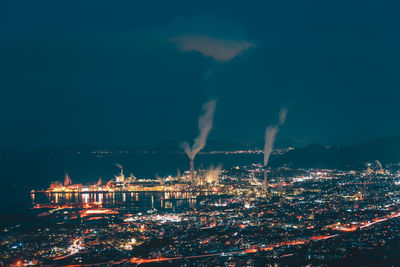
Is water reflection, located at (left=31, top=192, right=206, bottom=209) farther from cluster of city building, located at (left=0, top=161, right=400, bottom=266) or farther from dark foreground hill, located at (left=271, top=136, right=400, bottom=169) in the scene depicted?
dark foreground hill, located at (left=271, top=136, right=400, bottom=169)

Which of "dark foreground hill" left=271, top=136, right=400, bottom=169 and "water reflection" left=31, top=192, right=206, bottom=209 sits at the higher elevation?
"dark foreground hill" left=271, top=136, right=400, bottom=169

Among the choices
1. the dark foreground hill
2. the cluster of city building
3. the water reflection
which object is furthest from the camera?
the dark foreground hill

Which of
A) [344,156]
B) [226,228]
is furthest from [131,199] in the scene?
[344,156]

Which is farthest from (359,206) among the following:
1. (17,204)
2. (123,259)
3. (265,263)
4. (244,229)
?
(17,204)

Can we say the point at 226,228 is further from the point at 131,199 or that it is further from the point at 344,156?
the point at 344,156

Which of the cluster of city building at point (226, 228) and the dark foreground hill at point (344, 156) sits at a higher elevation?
the dark foreground hill at point (344, 156)

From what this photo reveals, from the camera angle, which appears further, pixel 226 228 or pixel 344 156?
pixel 344 156

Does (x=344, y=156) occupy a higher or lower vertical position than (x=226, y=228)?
higher

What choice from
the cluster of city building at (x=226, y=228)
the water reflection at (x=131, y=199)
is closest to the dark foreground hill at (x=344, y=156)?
the cluster of city building at (x=226, y=228)

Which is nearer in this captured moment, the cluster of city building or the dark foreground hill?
the cluster of city building

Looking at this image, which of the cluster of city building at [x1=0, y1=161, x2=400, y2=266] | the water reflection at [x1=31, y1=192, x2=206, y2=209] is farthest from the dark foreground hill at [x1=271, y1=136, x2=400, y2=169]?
the water reflection at [x1=31, y1=192, x2=206, y2=209]

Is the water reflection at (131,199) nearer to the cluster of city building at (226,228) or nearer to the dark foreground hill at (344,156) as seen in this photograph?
the cluster of city building at (226,228)
